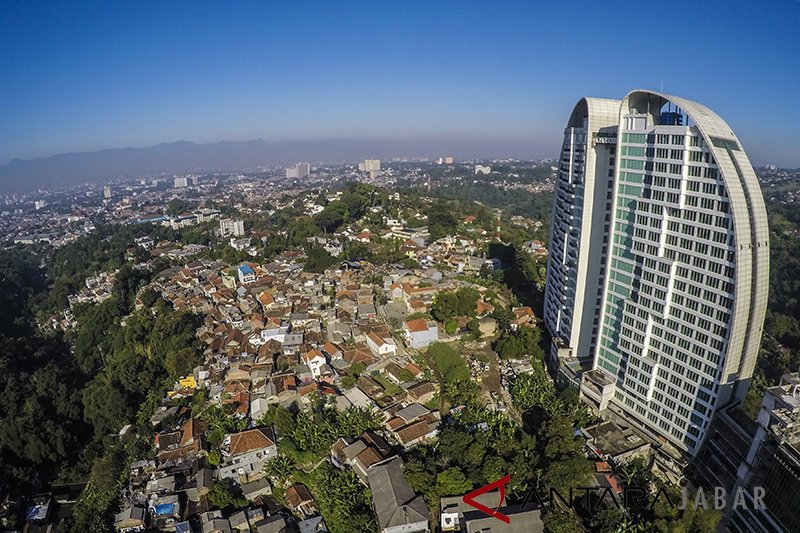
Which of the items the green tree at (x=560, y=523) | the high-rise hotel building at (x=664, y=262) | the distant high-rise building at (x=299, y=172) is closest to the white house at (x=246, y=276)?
the high-rise hotel building at (x=664, y=262)

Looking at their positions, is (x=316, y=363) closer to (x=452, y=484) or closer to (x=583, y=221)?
(x=452, y=484)

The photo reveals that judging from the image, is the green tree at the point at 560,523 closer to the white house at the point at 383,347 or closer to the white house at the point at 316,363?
the white house at the point at 383,347

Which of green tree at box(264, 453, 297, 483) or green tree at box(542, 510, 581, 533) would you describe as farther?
green tree at box(264, 453, 297, 483)

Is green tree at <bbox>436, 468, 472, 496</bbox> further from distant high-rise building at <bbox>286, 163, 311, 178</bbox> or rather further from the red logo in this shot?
distant high-rise building at <bbox>286, 163, 311, 178</bbox>

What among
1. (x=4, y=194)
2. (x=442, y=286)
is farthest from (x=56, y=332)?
(x=4, y=194)

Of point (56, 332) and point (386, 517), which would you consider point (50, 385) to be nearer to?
point (56, 332)

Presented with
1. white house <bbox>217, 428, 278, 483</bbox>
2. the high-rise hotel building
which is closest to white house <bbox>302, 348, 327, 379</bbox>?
white house <bbox>217, 428, 278, 483</bbox>
